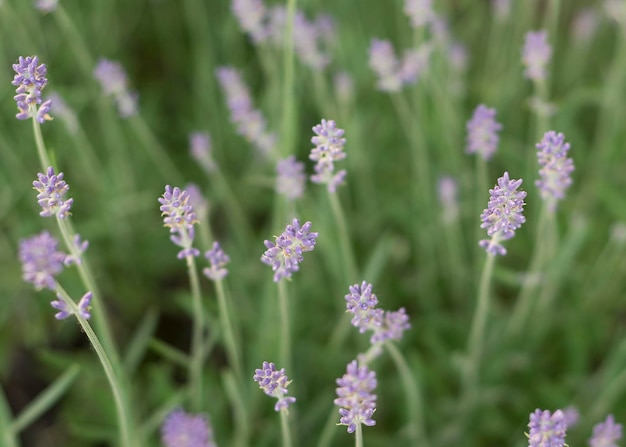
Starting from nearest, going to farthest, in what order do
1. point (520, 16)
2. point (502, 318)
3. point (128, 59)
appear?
point (502, 318), point (520, 16), point (128, 59)

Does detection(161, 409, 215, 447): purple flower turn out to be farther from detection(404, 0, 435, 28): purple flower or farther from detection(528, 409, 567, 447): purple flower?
detection(404, 0, 435, 28): purple flower

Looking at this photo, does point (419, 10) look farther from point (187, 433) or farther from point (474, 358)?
point (187, 433)

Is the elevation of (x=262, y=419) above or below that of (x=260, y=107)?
below

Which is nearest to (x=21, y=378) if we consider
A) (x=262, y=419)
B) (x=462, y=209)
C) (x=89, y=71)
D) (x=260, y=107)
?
(x=262, y=419)

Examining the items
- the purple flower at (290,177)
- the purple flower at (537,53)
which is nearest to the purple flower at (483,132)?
the purple flower at (537,53)

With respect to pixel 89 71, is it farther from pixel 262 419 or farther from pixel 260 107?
pixel 262 419

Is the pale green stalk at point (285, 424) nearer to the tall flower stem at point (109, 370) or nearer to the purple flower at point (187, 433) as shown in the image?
the purple flower at point (187, 433)
